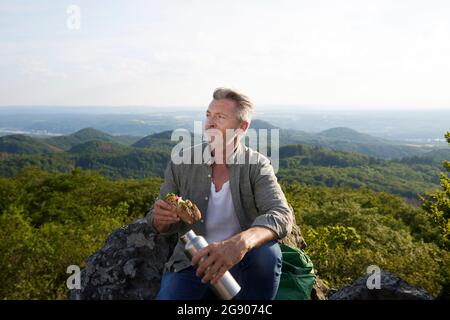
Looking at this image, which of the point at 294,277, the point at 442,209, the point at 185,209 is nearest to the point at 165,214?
the point at 185,209

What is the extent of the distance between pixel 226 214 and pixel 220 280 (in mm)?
893

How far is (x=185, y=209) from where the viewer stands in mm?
3197

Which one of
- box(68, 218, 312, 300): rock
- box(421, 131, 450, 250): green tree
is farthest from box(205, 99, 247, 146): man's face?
box(421, 131, 450, 250): green tree

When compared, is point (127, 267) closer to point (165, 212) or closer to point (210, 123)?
point (165, 212)

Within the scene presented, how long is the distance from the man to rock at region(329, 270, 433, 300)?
4.22 ft

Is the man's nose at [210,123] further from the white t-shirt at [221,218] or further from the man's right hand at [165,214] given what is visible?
the man's right hand at [165,214]

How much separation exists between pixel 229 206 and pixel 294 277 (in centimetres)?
82

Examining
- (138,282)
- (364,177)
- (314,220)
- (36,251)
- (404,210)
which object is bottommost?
(364,177)

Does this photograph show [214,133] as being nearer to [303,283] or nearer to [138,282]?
[303,283]

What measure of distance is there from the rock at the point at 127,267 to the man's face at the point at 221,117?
1790 millimetres

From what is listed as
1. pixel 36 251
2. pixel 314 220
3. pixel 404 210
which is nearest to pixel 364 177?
pixel 404 210

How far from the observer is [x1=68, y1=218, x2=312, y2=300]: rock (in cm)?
427

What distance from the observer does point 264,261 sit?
9.91 feet
